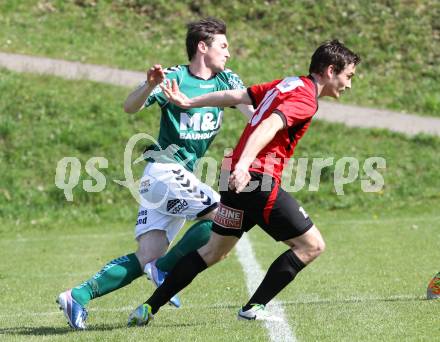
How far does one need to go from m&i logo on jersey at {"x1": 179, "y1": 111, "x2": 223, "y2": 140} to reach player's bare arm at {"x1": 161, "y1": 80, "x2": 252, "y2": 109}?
628mm

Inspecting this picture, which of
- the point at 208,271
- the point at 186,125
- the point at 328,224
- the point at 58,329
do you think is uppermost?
the point at 186,125

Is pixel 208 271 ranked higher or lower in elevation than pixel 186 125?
lower

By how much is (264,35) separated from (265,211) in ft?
58.3

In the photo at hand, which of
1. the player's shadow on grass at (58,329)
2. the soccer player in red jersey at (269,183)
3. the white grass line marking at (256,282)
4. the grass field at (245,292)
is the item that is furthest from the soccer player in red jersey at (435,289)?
the player's shadow on grass at (58,329)

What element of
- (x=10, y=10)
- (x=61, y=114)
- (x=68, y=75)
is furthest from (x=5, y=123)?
(x=10, y=10)

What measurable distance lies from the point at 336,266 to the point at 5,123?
9.43 m

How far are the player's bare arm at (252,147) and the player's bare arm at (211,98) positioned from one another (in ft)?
1.68

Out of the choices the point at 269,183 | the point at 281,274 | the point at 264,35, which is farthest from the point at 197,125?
the point at 264,35

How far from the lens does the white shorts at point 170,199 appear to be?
6.80 m

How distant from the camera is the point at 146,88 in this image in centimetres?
652

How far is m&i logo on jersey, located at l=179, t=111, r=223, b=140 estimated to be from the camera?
6.91m

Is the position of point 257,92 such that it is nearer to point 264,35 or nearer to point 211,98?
point 211,98

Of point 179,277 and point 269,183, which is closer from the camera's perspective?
point 269,183

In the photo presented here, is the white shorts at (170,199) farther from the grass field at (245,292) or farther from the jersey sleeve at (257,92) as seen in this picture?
the jersey sleeve at (257,92)
